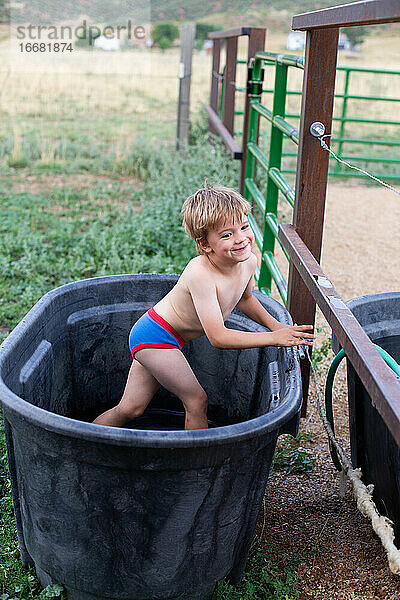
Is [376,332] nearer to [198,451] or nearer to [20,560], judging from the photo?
[198,451]

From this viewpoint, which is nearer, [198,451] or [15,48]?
[198,451]

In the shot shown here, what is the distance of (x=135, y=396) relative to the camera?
2311mm

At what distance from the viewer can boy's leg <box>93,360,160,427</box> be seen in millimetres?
2305

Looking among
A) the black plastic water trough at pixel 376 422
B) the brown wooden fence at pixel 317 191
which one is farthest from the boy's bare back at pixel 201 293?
the black plastic water trough at pixel 376 422

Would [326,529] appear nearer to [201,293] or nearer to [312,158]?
[201,293]

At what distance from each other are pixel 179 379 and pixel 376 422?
624 mm

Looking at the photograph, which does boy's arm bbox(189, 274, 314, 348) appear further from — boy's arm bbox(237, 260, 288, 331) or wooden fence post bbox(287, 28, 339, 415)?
wooden fence post bbox(287, 28, 339, 415)

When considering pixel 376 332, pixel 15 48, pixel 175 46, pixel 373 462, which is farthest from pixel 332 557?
pixel 175 46

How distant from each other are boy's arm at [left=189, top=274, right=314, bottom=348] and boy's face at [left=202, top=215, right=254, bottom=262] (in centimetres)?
11

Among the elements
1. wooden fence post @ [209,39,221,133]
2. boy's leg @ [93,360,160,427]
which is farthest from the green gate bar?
wooden fence post @ [209,39,221,133]

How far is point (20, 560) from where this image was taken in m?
2.11

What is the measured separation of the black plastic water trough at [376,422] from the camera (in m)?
1.99

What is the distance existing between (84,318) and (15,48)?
80.3 feet

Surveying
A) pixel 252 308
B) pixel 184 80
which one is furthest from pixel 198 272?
pixel 184 80
